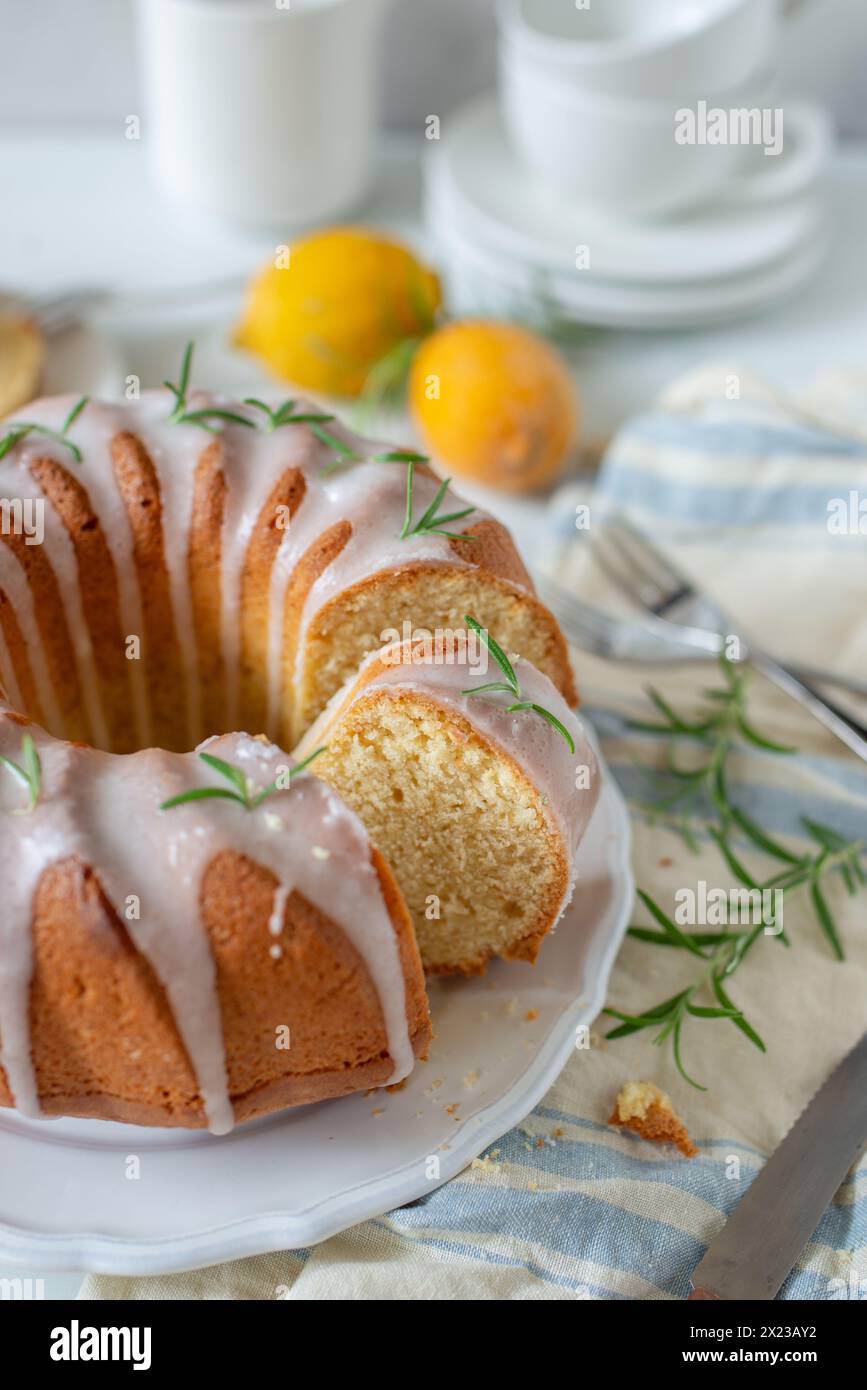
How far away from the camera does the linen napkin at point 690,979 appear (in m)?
1.41

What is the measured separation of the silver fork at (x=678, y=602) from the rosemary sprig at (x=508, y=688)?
0.64 meters

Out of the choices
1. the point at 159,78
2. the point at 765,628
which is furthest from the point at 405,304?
the point at 765,628

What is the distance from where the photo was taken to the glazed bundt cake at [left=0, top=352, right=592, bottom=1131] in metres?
1.31

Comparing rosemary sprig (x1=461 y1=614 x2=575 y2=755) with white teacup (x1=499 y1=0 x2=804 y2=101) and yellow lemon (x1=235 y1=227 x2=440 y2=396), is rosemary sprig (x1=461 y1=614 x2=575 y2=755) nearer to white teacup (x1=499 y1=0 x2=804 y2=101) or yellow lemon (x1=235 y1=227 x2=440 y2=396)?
yellow lemon (x1=235 y1=227 x2=440 y2=396)

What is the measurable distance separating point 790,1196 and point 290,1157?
0.53 metres

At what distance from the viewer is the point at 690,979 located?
1704 mm

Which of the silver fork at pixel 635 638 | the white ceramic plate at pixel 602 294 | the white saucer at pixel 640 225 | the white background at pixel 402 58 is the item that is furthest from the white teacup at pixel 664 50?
the silver fork at pixel 635 638

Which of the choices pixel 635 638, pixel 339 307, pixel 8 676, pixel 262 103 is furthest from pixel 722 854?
pixel 262 103

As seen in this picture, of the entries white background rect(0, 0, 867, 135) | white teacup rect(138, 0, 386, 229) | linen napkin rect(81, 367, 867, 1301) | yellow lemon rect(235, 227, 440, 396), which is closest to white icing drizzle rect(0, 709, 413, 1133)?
linen napkin rect(81, 367, 867, 1301)

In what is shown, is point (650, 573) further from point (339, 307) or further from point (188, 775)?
point (188, 775)

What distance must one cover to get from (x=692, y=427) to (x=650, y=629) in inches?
19.5

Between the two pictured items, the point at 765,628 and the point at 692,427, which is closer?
the point at 765,628
